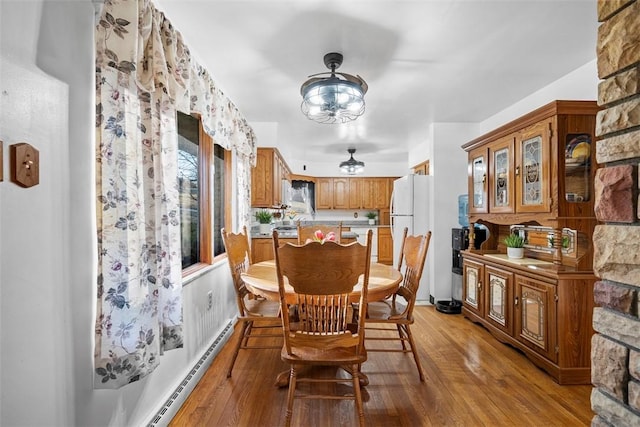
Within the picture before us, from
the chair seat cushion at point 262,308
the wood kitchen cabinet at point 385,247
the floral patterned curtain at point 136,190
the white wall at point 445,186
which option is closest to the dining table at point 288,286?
the chair seat cushion at point 262,308

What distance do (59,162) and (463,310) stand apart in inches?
150

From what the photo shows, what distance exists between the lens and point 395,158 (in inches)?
281

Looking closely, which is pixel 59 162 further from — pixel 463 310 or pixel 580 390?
pixel 463 310

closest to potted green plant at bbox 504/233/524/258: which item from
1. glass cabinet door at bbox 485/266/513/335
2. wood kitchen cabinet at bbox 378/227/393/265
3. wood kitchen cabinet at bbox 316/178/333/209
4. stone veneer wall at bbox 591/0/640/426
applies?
glass cabinet door at bbox 485/266/513/335

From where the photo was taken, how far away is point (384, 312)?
229 cm

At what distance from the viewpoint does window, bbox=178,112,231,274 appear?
2.46 meters

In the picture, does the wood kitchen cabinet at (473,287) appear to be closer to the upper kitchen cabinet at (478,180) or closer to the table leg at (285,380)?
the upper kitchen cabinet at (478,180)

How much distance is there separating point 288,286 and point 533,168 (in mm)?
2200

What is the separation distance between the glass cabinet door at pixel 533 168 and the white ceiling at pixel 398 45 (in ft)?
1.98

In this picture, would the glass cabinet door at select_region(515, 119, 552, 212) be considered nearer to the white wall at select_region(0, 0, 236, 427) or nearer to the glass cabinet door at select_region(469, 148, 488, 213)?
the glass cabinet door at select_region(469, 148, 488, 213)

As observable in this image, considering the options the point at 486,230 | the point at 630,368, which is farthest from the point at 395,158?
the point at 630,368

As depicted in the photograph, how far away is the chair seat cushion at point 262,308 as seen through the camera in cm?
225

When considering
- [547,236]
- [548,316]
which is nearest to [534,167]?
[547,236]

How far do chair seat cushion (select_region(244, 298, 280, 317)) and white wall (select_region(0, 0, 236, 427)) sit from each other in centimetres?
98
